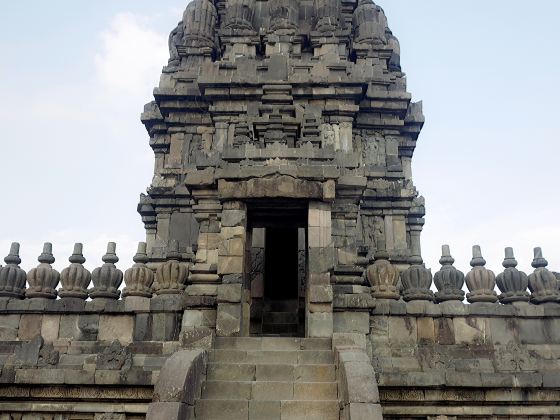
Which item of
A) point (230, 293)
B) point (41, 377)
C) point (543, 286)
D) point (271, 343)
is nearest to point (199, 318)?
point (230, 293)

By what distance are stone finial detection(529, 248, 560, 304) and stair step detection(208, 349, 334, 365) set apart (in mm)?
4517

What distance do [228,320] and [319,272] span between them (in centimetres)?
180

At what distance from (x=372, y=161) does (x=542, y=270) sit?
6.98 m

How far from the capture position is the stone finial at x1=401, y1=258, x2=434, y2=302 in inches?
419

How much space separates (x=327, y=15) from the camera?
18.6 meters

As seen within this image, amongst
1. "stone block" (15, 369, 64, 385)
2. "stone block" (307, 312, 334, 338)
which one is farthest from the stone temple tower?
"stone block" (15, 369, 64, 385)

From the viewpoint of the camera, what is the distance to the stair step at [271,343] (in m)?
9.38

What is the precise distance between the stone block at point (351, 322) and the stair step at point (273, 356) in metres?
0.83

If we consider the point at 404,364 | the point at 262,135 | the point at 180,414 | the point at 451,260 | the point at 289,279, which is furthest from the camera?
the point at 289,279

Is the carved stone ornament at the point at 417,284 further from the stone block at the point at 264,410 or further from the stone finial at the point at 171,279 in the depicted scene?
the stone finial at the point at 171,279

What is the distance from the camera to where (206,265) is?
10469mm

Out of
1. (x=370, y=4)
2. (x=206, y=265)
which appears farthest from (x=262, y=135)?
(x=370, y=4)

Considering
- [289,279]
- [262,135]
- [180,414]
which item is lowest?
[180,414]

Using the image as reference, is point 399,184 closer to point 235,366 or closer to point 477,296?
point 477,296
